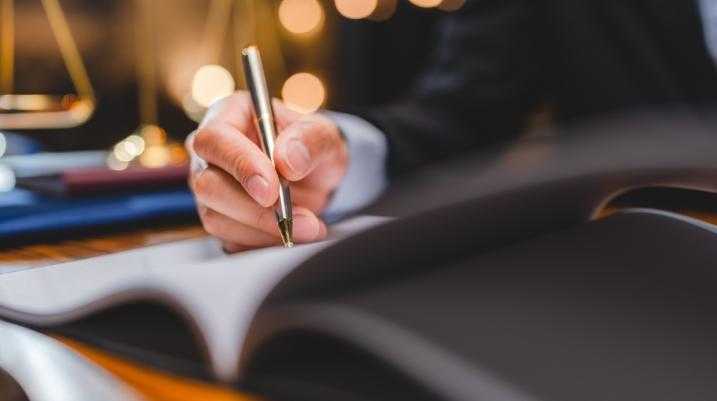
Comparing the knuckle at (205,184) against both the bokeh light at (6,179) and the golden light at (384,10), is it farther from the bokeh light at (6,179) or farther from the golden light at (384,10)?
the golden light at (384,10)

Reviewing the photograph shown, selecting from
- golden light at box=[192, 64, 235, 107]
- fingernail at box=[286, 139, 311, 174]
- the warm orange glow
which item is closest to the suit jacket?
fingernail at box=[286, 139, 311, 174]

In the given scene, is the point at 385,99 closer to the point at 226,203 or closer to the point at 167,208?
the point at 167,208

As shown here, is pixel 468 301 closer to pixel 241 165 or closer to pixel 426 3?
pixel 241 165

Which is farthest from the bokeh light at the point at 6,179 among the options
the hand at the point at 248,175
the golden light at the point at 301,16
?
the golden light at the point at 301,16

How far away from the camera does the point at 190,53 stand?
175 cm

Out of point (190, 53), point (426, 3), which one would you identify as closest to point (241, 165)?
point (426, 3)

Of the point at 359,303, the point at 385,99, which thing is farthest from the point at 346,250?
the point at 385,99

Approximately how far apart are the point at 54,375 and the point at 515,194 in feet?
0.68

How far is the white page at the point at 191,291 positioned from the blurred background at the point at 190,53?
3.59 ft

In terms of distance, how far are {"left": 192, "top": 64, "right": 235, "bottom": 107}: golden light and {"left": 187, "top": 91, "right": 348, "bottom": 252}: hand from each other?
1.36 metres

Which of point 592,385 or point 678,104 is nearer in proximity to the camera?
point 592,385

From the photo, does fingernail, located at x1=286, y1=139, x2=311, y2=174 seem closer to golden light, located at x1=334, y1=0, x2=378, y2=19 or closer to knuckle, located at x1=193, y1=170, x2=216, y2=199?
knuckle, located at x1=193, y1=170, x2=216, y2=199

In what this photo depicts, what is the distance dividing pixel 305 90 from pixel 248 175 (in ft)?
5.41

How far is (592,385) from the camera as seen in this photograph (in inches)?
7.8
